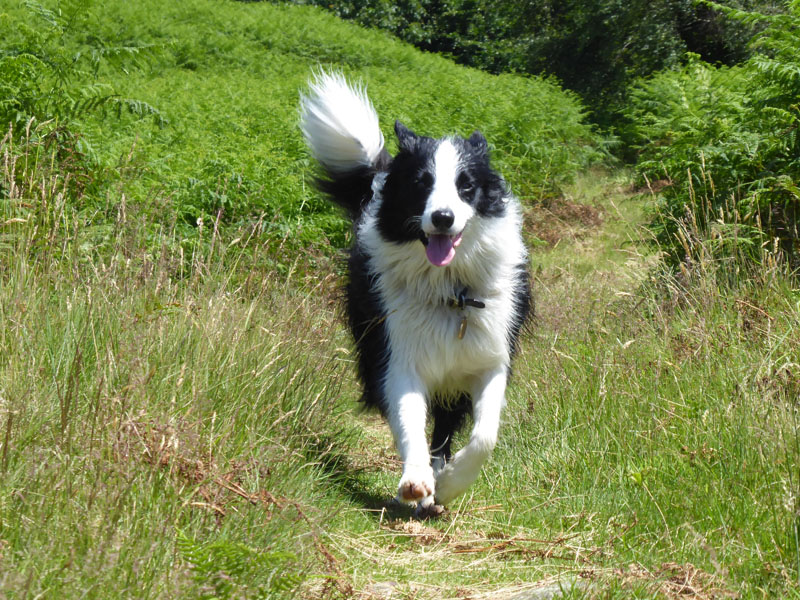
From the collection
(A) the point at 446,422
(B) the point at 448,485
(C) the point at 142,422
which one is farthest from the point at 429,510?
(C) the point at 142,422

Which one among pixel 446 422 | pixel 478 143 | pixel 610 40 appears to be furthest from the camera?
pixel 610 40

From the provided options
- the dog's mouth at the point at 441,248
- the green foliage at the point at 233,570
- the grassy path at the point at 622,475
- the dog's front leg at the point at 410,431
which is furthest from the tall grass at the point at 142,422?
the dog's mouth at the point at 441,248

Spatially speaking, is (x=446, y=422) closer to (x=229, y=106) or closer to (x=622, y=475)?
(x=622, y=475)

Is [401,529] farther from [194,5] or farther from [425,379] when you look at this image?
[194,5]

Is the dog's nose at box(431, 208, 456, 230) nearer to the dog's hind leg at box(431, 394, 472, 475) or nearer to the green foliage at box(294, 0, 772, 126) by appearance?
the dog's hind leg at box(431, 394, 472, 475)

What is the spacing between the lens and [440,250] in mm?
4383

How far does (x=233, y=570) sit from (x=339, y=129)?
11.5 feet

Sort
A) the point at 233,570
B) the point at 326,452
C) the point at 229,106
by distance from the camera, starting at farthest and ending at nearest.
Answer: the point at 229,106, the point at 326,452, the point at 233,570

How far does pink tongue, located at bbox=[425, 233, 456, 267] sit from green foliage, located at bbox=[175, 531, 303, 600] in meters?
1.99

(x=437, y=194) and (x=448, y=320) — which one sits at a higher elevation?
(x=437, y=194)

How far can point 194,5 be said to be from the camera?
2509 centimetres

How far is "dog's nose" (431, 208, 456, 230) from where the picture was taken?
4.25 metres

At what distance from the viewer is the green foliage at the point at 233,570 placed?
2480 millimetres

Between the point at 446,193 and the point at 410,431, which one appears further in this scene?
the point at 446,193
